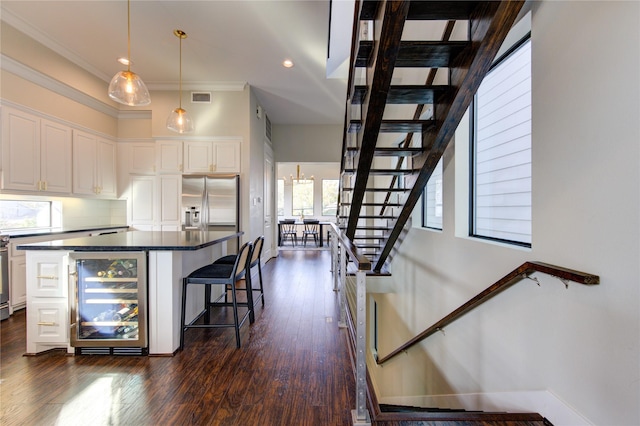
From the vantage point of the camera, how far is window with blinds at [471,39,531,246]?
5.76 ft

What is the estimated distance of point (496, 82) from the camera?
2.05m

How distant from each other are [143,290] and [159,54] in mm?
3461

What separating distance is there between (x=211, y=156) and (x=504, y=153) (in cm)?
434

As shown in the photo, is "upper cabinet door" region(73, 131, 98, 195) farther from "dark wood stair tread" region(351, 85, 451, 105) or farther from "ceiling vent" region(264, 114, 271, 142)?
"dark wood stair tread" region(351, 85, 451, 105)

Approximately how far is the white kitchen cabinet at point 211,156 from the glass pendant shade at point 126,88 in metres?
2.19

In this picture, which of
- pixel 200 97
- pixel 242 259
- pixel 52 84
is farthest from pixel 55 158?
pixel 242 259

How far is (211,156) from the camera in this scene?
4836 mm

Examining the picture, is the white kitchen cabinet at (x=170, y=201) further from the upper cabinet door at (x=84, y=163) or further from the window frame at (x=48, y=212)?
the window frame at (x=48, y=212)

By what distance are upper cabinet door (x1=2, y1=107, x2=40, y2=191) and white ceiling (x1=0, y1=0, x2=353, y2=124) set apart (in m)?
1.06

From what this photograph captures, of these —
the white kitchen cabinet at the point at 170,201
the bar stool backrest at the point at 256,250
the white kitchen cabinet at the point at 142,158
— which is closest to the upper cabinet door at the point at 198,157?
the white kitchen cabinet at the point at 170,201

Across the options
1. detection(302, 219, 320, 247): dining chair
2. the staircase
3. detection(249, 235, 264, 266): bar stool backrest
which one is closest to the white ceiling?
the staircase

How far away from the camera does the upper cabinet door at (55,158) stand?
3732 millimetres

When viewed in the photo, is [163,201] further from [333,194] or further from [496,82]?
[333,194]

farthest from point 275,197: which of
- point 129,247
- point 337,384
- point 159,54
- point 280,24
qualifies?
point 337,384
